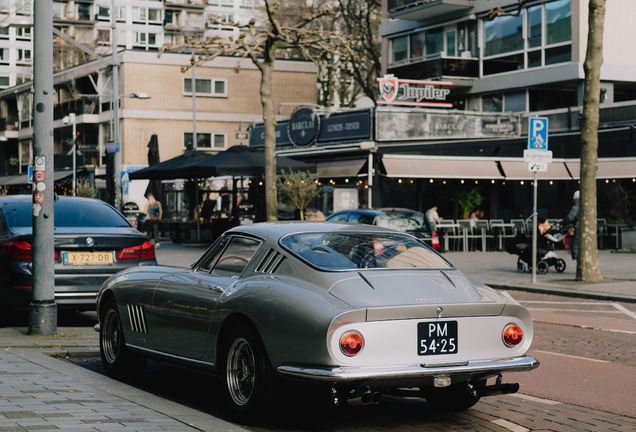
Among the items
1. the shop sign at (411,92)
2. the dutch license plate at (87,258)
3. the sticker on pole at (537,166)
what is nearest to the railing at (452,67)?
the shop sign at (411,92)

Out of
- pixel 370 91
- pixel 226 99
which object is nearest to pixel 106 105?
pixel 226 99

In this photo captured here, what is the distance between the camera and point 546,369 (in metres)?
7.75

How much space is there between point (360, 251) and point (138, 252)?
196 inches

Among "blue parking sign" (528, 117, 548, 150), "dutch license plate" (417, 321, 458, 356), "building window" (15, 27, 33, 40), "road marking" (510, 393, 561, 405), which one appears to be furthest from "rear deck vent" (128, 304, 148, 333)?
"building window" (15, 27, 33, 40)

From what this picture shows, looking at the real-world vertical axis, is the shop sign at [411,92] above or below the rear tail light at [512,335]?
above

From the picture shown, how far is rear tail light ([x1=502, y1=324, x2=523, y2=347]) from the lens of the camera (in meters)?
5.27

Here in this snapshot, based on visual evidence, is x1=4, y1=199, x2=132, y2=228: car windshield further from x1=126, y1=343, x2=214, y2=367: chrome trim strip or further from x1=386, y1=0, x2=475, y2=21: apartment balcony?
x1=386, y1=0, x2=475, y2=21: apartment balcony

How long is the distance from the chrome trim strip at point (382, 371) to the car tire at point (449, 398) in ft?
2.34

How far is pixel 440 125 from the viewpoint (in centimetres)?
3119

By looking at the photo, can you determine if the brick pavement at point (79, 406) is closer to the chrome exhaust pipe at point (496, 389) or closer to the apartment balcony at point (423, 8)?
the chrome exhaust pipe at point (496, 389)

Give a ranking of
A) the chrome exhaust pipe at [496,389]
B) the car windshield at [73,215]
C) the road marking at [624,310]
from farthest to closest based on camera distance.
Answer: the road marking at [624,310]
the car windshield at [73,215]
the chrome exhaust pipe at [496,389]

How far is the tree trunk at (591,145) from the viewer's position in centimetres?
1617

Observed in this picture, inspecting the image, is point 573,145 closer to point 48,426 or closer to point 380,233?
point 380,233

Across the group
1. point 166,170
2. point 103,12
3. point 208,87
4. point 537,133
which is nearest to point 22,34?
point 103,12
